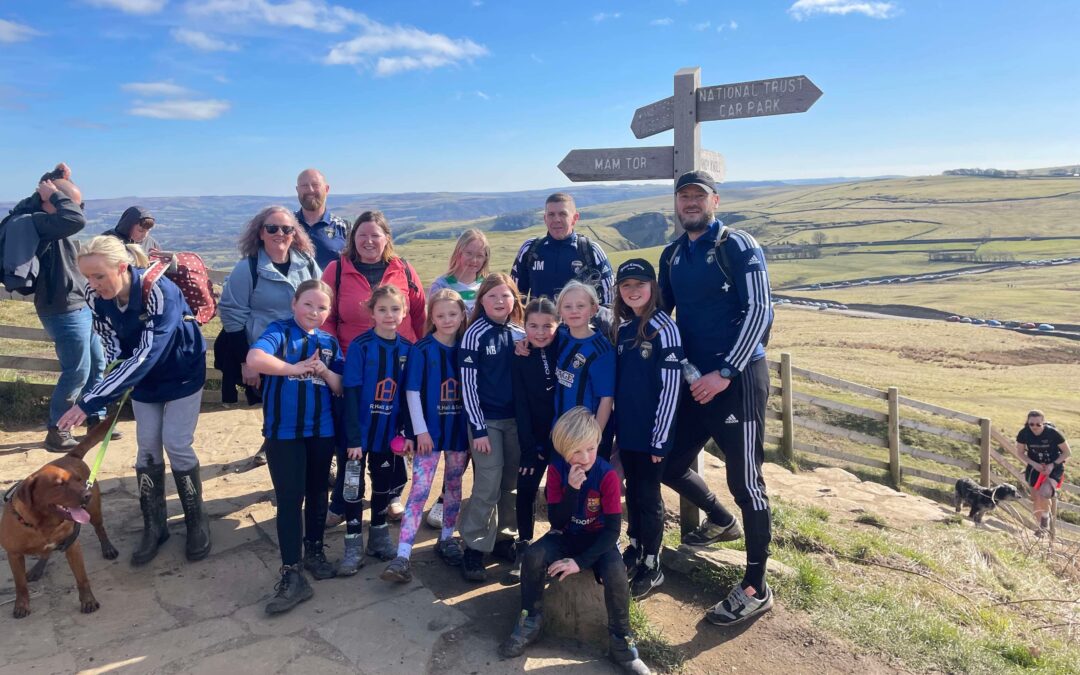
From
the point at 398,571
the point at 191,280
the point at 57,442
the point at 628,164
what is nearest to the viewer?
the point at 398,571

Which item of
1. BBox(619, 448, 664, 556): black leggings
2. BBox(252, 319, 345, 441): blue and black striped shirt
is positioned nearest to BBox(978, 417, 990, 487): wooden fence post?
BBox(619, 448, 664, 556): black leggings

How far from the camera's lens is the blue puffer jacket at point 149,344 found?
380 cm

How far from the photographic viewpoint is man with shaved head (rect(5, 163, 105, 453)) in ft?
16.8

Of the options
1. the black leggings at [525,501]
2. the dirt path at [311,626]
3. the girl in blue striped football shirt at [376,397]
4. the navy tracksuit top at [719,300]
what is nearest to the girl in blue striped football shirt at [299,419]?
the girl in blue striped football shirt at [376,397]

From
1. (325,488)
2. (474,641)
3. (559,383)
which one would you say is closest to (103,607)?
(325,488)

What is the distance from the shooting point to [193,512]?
4309mm

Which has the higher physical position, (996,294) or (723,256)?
(723,256)

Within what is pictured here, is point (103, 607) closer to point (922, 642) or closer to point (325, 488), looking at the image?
point (325, 488)

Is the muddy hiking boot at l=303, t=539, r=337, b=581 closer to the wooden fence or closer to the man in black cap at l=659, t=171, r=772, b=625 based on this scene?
the man in black cap at l=659, t=171, r=772, b=625

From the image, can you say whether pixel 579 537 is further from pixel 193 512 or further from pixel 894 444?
pixel 894 444

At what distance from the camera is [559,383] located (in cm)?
396

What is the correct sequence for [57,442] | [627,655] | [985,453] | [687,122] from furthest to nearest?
[985,453] < [57,442] < [687,122] < [627,655]

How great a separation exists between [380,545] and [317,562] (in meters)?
0.40

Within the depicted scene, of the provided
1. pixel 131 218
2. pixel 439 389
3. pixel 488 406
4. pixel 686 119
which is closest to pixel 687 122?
pixel 686 119
